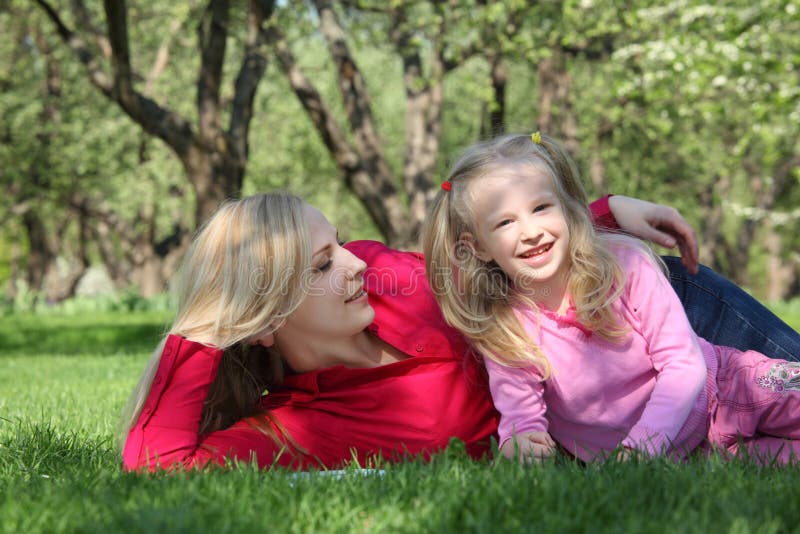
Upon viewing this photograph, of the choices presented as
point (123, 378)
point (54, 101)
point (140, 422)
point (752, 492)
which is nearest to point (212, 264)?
point (140, 422)

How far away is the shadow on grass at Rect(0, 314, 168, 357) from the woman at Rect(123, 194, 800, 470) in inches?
257

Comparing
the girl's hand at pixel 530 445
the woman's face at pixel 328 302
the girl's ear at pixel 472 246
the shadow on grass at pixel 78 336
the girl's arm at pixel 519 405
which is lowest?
the shadow on grass at pixel 78 336

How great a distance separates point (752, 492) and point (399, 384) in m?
1.42

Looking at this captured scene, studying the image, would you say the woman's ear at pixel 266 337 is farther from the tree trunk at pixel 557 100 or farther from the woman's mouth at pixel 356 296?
the tree trunk at pixel 557 100

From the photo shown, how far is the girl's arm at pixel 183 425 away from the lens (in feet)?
9.40

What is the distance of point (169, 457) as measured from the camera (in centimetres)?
284

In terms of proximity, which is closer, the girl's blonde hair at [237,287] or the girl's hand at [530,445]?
the girl's hand at [530,445]

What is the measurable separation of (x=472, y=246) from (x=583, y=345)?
599 mm

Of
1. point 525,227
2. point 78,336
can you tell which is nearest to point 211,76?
point 78,336

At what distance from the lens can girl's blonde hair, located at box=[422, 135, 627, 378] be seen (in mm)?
3068

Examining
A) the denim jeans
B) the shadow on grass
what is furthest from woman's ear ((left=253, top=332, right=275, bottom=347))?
the shadow on grass

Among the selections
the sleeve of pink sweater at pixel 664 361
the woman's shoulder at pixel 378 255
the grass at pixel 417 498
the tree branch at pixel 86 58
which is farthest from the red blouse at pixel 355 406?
the tree branch at pixel 86 58

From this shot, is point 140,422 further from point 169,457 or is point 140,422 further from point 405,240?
point 405,240

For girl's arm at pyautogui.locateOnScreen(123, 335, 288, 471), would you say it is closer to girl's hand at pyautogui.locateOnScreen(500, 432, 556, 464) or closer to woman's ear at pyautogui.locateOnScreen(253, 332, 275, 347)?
woman's ear at pyautogui.locateOnScreen(253, 332, 275, 347)
